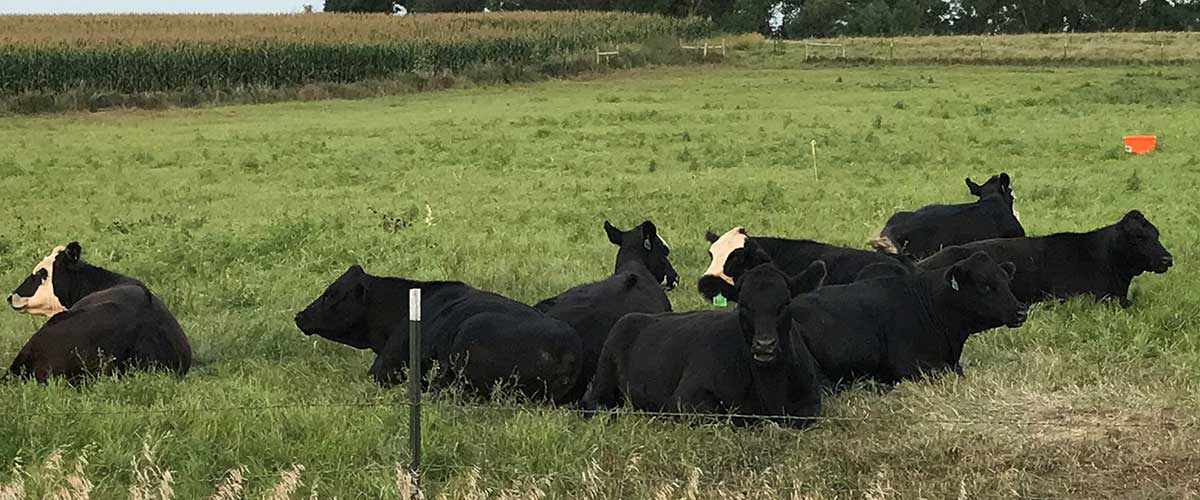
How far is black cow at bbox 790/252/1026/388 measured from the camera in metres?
7.86

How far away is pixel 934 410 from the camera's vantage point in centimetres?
700

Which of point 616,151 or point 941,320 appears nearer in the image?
point 941,320

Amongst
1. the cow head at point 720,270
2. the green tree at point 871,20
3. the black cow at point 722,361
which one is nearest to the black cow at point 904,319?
the black cow at point 722,361

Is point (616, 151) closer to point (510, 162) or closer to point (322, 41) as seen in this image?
point (510, 162)

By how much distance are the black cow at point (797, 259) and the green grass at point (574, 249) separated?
514mm

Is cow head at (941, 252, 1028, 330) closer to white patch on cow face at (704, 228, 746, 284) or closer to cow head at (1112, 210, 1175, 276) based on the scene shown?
white patch on cow face at (704, 228, 746, 284)

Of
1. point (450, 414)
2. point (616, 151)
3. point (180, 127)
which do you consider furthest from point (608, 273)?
point (180, 127)

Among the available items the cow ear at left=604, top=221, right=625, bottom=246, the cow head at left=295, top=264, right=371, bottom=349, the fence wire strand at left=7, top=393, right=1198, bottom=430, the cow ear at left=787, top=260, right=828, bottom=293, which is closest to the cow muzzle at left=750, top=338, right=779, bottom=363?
the fence wire strand at left=7, top=393, right=1198, bottom=430

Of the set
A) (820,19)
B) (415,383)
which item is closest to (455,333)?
(415,383)

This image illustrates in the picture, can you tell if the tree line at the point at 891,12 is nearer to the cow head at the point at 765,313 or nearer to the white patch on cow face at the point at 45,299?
the white patch on cow face at the point at 45,299

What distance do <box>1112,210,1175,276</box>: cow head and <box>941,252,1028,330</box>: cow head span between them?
2.54m

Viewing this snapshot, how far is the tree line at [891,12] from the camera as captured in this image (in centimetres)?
8250

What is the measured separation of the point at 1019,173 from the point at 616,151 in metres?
6.76

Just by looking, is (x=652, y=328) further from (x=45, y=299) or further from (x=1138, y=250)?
(x=45, y=299)
